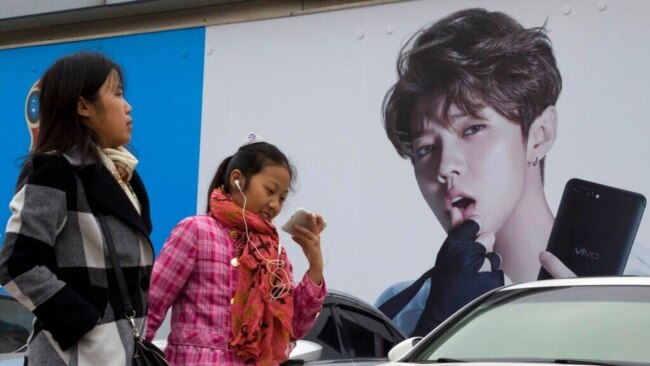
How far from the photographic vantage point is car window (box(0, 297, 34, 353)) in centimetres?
629

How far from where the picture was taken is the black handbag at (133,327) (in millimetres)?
2932

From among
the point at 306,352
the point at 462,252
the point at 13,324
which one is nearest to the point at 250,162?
the point at 306,352

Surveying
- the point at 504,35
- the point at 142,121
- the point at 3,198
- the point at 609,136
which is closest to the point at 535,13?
the point at 504,35

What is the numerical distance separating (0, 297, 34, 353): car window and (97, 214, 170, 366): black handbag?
3.46 meters

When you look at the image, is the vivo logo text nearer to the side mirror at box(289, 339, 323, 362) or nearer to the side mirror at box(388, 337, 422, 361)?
the side mirror at box(289, 339, 323, 362)

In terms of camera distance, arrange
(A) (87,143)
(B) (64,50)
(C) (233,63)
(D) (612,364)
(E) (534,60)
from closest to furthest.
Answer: (A) (87,143)
(D) (612,364)
(E) (534,60)
(C) (233,63)
(B) (64,50)

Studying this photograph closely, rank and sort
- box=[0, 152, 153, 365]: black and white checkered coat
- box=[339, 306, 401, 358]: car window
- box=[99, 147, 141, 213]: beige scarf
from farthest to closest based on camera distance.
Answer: box=[339, 306, 401, 358]: car window, box=[99, 147, 141, 213]: beige scarf, box=[0, 152, 153, 365]: black and white checkered coat

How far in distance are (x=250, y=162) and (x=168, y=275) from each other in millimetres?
484

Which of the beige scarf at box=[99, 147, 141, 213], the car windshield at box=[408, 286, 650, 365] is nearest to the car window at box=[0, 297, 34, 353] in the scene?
the car windshield at box=[408, 286, 650, 365]

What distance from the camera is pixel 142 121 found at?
40.1 feet

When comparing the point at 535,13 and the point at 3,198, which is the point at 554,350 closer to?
the point at 535,13

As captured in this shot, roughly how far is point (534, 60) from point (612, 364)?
5907 millimetres

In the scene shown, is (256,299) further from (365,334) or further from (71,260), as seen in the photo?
(365,334)


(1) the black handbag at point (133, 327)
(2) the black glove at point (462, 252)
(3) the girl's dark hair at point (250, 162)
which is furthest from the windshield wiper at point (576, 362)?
(2) the black glove at point (462, 252)
